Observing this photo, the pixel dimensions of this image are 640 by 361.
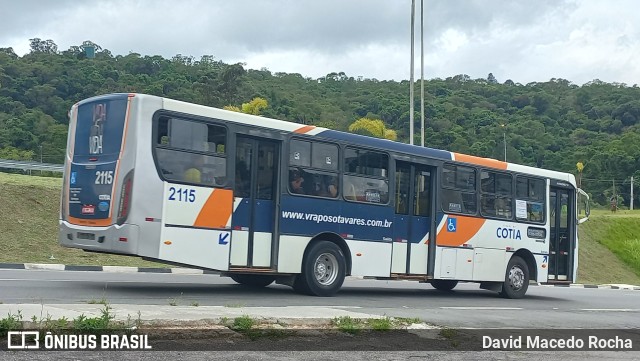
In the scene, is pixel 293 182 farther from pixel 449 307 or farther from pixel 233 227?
pixel 449 307

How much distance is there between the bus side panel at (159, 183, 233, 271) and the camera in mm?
12641

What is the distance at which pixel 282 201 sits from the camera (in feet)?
46.4

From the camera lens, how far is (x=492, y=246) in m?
18.0

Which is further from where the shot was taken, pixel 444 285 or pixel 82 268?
pixel 82 268

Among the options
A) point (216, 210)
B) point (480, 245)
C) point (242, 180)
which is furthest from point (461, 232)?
point (216, 210)

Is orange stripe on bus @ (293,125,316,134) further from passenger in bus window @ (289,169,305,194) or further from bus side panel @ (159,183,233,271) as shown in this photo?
bus side panel @ (159,183,233,271)

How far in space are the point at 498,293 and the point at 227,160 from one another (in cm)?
849

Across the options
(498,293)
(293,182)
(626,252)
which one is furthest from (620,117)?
(293,182)

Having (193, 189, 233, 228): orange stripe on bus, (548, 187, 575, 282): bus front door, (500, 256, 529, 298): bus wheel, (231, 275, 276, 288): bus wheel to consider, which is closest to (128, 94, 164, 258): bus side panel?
(193, 189, 233, 228): orange stripe on bus

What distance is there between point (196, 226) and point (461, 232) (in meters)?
6.58

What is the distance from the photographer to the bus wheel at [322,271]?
1448 cm

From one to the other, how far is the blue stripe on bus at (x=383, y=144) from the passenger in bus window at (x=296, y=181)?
87cm

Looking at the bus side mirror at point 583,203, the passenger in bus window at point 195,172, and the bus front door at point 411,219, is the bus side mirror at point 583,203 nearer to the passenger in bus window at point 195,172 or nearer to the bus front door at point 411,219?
the bus front door at point 411,219

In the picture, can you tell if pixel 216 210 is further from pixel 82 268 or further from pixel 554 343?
pixel 82 268
